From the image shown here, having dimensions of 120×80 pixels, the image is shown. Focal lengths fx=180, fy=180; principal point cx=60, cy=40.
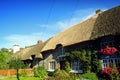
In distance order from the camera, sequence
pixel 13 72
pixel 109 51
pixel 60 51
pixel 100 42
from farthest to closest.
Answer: pixel 13 72 < pixel 60 51 < pixel 100 42 < pixel 109 51

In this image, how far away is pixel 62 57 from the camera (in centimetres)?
2888

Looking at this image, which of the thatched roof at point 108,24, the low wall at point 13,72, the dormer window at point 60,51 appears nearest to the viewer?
the thatched roof at point 108,24

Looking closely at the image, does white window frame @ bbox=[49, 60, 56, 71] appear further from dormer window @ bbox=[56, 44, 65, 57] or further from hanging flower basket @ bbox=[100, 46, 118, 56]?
hanging flower basket @ bbox=[100, 46, 118, 56]

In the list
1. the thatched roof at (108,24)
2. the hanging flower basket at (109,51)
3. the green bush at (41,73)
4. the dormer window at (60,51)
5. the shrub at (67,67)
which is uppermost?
the thatched roof at (108,24)

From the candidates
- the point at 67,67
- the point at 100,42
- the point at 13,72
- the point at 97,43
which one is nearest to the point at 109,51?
the point at 100,42

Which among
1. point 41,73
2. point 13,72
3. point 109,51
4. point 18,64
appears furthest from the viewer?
point 18,64

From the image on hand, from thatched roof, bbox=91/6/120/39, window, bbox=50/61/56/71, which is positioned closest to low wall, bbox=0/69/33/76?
window, bbox=50/61/56/71

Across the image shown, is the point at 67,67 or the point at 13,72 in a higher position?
the point at 67,67

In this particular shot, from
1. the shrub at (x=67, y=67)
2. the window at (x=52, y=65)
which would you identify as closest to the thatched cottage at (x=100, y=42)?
the window at (x=52, y=65)

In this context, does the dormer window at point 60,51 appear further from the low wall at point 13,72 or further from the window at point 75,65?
the low wall at point 13,72

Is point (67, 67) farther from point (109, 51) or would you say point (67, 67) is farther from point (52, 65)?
point (109, 51)

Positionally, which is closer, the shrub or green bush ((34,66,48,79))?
the shrub

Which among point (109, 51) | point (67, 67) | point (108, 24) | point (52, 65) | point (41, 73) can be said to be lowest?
point (41, 73)

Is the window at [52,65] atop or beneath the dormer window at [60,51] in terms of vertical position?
beneath
